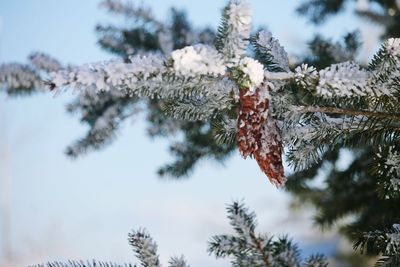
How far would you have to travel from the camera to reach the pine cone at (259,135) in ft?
3.55

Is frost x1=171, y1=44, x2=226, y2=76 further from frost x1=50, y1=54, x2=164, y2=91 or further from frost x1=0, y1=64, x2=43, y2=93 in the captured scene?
frost x1=0, y1=64, x2=43, y2=93

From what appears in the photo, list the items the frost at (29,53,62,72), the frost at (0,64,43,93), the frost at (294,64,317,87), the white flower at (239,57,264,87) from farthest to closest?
the frost at (29,53,62,72) → the frost at (0,64,43,93) → the frost at (294,64,317,87) → the white flower at (239,57,264,87)

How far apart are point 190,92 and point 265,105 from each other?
196 mm

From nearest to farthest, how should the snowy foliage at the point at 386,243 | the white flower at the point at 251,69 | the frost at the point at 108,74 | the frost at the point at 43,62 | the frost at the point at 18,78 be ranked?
the frost at the point at 108,74 → the white flower at the point at 251,69 → the snowy foliage at the point at 386,243 → the frost at the point at 18,78 → the frost at the point at 43,62

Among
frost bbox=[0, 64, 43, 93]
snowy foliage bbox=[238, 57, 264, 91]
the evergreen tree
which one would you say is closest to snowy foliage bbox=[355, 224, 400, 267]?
the evergreen tree

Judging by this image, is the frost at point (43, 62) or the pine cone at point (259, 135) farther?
the frost at point (43, 62)

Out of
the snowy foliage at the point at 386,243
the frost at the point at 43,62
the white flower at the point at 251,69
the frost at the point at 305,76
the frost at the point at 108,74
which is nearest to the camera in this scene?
the frost at the point at 108,74

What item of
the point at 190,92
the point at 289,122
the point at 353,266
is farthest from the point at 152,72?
the point at 353,266

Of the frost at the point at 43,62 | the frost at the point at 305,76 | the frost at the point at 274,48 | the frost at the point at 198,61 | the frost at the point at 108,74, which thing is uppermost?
the frost at the point at 43,62

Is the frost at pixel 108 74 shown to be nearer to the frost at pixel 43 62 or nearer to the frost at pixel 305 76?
the frost at pixel 305 76

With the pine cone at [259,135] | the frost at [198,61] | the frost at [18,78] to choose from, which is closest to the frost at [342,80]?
the pine cone at [259,135]

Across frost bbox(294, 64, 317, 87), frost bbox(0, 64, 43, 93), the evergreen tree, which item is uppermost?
frost bbox(0, 64, 43, 93)

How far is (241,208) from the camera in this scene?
4.30 feet

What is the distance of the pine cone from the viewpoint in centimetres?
108
